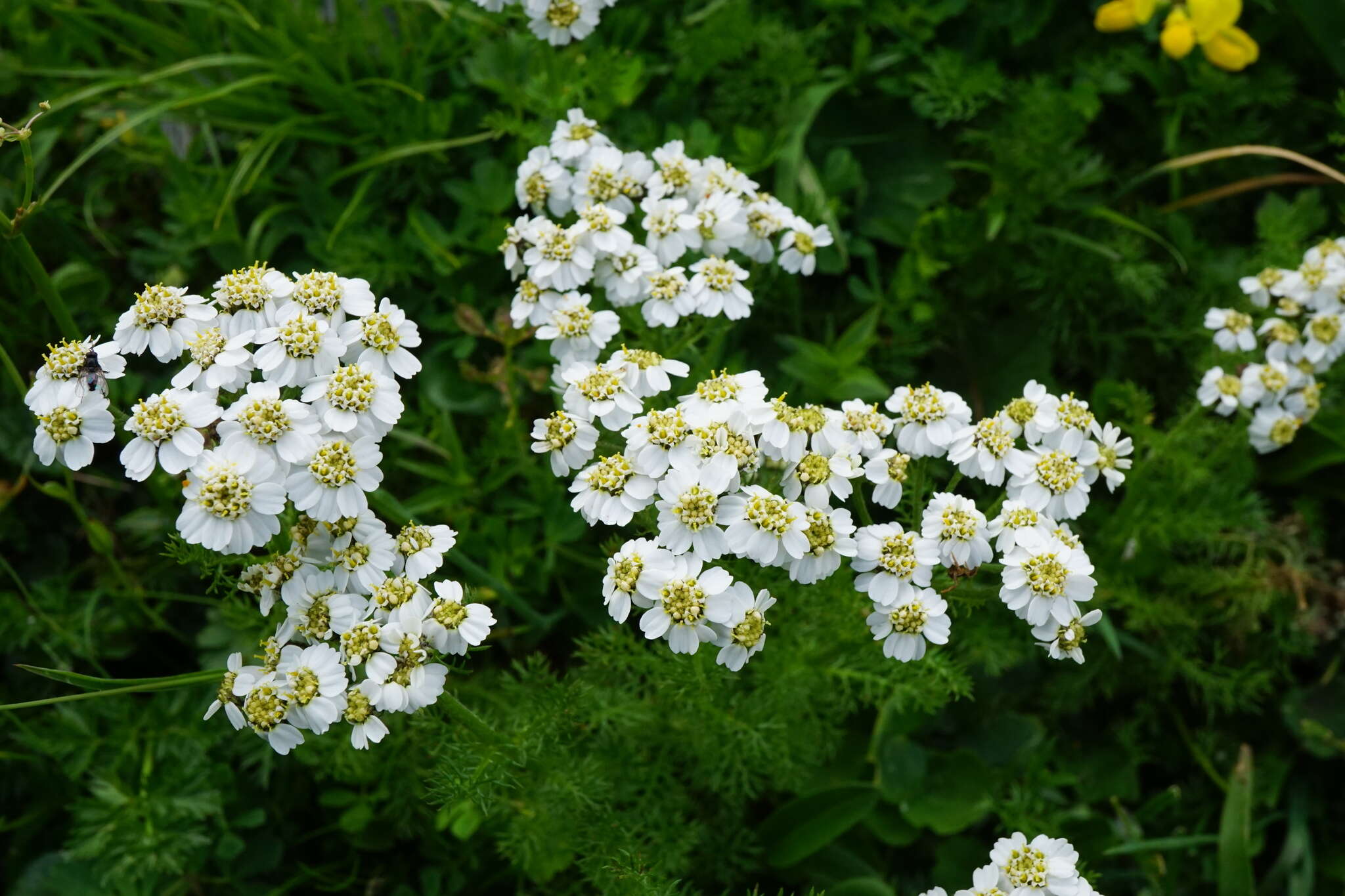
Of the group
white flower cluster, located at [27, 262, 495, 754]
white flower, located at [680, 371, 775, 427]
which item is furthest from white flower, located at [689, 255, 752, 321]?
white flower cluster, located at [27, 262, 495, 754]

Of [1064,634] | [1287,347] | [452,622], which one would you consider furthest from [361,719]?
[1287,347]

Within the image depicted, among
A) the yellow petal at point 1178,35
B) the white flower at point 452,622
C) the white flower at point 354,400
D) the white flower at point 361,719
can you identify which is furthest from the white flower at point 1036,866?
the yellow petal at point 1178,35

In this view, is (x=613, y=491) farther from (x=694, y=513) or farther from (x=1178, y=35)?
(x=1178, y=35)

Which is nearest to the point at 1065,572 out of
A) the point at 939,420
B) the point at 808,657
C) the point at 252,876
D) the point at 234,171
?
the point at 939,420

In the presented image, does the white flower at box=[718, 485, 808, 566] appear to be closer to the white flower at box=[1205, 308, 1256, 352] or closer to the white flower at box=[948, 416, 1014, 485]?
the white flower at box=[948, 416, 1014, 485]

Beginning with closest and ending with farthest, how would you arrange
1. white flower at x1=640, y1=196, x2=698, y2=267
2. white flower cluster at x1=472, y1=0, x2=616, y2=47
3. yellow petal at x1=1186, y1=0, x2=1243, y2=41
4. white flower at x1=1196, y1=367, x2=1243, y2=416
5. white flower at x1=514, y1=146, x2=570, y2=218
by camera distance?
1. white flower at x1=640, y1=196, x2=698, y2=267
2. white flower at x1=514, y1=146, x2=570, y2=218
3. white flower cluster at x1=472, y1=0, x2=616, y2=47
4. white flower at x1=1196, y1=367, x2=1243, y2=416
5. yellow petal at x1=1186, y1=0, x2=1243, y2=41

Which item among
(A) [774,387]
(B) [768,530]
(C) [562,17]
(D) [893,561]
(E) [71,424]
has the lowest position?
(A) [774,387]
